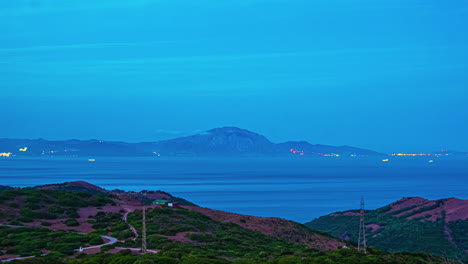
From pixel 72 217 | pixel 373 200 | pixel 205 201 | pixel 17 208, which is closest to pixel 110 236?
pixel 72 217

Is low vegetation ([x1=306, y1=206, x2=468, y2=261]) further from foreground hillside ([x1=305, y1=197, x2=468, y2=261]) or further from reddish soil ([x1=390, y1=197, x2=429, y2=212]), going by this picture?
reddish soil ([x1=390, y1=197, x2=429, y2=212])

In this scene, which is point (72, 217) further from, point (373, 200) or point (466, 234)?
point (373, 200)

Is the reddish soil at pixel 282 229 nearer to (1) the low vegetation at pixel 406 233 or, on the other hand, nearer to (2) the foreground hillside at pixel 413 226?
(1) the low vegetation at pixel 406 233

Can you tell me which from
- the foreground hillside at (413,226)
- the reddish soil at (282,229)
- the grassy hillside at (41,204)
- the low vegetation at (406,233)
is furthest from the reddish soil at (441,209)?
the grassy hillside at (41,204)

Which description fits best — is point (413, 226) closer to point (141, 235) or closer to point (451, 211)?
point (451, 211)

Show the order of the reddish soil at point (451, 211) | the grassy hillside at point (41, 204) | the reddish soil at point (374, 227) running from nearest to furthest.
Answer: the grassy hillside at point (41, 204), the reddish soil at point (451, 211), the reddish soil at point (374, 227)

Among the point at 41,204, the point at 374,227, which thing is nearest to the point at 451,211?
the point at 374,227

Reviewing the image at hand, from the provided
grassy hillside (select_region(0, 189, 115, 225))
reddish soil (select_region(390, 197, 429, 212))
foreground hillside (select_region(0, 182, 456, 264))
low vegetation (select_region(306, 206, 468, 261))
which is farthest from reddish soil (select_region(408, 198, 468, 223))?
grassy hillside (select_region(0, 189, 115, 225))
